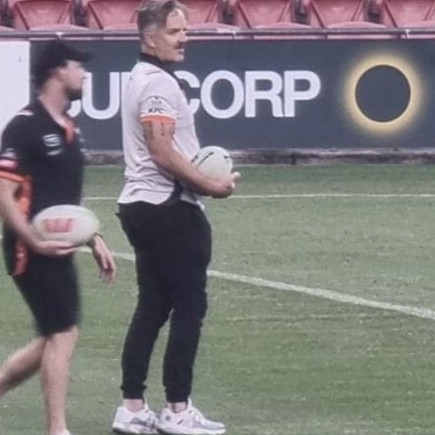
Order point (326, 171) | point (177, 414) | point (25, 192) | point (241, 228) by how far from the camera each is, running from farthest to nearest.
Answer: point (326, 171) < point (241, 228) < point (177, 414) < point (25, 192)

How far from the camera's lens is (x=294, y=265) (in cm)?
1334

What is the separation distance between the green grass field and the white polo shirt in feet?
3.64

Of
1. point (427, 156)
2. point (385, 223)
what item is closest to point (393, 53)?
point (427, 156)

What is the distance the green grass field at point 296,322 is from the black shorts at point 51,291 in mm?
738

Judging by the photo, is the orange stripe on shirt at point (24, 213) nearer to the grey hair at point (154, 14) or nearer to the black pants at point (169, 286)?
the black pants at point (169, 286)

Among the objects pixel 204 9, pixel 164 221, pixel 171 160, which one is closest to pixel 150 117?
pixel 171 160

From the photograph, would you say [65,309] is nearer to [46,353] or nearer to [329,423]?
[46,353]

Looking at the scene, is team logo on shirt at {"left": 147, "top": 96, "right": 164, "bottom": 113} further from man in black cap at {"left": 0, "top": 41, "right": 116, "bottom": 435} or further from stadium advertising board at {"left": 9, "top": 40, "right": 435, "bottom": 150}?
stadium advertising board at {"left": 9, "top": 40, "right": 435, "bottom": 150}

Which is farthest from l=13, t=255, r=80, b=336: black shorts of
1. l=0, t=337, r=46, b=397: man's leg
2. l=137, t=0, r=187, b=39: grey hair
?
l=137, t=0, r=187, b=39: grey hair

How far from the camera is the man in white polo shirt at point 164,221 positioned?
8070 mm

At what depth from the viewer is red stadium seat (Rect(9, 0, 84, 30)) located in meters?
22.9

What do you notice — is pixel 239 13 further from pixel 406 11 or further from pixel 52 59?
pixel 52 59

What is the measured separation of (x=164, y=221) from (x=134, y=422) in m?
0.92

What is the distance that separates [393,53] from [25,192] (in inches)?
503
